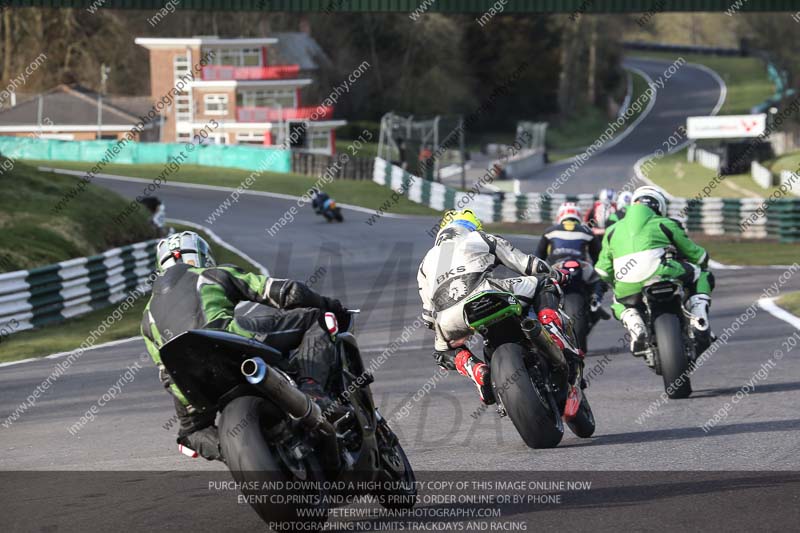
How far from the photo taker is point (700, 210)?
34.9 m

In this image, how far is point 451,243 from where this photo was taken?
847 cm

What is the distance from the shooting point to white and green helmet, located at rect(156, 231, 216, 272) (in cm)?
657

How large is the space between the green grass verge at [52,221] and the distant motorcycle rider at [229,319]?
15662 millimetres

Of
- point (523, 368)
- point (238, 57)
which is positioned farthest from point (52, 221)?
point (238, 57)

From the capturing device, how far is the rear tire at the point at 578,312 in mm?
12516

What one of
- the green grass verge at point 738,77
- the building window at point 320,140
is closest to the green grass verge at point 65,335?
the building window at point 320,140

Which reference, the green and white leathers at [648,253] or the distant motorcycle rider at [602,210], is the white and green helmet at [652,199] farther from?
the distant motorcycle rider at [602,210]

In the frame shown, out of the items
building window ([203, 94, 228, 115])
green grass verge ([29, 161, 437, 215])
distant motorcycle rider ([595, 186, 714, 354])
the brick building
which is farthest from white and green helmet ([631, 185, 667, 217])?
building window ([203, 94, 228, 115])

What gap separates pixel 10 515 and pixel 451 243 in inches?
133

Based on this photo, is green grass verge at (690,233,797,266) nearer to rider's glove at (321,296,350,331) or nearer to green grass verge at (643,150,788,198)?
green grass verge at (643,150,788,198)

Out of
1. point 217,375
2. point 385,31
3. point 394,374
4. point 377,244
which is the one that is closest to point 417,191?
point 377,244

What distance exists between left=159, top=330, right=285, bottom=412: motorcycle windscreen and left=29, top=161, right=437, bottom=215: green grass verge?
3674 centimetres

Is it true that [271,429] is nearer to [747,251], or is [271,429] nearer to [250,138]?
[747,251]

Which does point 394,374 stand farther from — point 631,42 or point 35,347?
point 631,42
